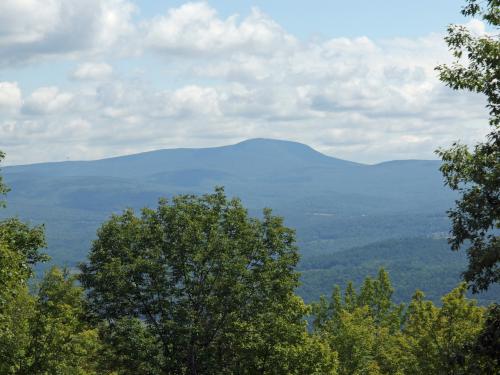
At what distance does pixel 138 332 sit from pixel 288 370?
877 cm

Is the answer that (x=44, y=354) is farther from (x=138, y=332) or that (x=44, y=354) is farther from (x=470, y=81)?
(x=470, y=81)

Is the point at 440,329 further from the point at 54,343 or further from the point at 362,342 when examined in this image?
the point at 54,343

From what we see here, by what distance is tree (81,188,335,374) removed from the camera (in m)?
36.7

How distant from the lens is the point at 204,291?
3769cm

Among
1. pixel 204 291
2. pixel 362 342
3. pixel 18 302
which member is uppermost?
pixel 18 302

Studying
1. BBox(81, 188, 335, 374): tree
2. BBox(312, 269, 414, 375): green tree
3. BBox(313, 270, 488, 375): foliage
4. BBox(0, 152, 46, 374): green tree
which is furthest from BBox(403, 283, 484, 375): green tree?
BBox(0, 152, 46, 374): green tree

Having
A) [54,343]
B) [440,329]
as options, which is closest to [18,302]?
[54,343]

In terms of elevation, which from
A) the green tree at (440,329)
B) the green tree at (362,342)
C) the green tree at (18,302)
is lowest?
the green tree at (362,342)

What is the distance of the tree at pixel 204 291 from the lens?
3666 cm

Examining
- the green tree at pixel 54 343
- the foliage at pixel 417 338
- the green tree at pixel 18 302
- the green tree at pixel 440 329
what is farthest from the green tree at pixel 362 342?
the green tree at pixel 18 302

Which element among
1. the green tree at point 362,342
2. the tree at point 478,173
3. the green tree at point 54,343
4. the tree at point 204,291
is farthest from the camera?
the green tree at point 362,342

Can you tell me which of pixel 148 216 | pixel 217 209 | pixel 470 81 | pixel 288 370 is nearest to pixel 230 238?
pixel 217 209

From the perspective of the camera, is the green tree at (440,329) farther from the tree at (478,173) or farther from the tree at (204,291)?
the tree at (478,173)

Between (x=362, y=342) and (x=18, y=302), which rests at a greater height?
(x=18, y=302)
